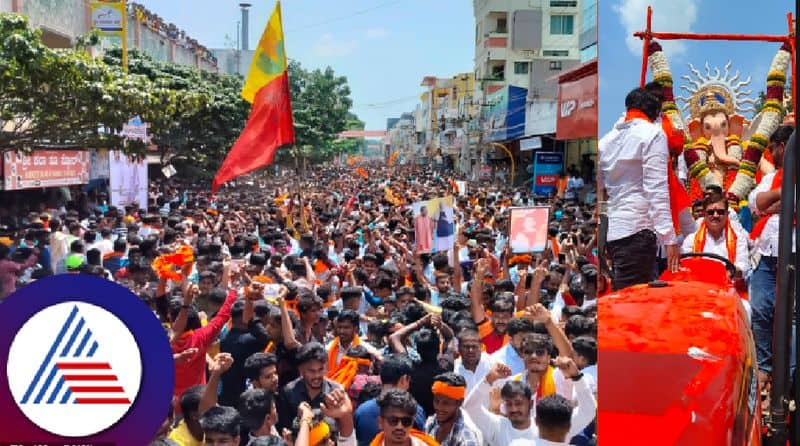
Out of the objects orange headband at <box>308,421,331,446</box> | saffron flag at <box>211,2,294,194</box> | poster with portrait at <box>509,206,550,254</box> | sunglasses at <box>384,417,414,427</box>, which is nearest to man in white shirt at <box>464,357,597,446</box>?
sunglasses at <box>384,417,414,427</box>

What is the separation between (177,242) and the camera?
5977mm

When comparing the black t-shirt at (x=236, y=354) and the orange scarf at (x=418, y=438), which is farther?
the black t-shirt at (x=236, y=354)

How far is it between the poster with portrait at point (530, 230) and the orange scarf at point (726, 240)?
207cm

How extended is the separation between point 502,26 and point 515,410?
64.2 inches

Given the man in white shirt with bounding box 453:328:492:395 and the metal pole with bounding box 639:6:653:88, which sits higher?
the metal pole with bounding box 639:6:653:88

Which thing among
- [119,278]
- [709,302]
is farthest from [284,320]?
[709,302]

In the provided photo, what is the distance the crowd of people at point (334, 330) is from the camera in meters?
3.28

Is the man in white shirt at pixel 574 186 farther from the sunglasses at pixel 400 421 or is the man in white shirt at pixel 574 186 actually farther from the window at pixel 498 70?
the sunglasses at pixel 400 421

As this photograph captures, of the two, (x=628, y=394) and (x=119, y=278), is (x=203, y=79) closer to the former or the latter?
(x=119, y=278)

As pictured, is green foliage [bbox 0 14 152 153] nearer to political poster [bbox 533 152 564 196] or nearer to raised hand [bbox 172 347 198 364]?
raised hand [bbox 172 347 198 364]

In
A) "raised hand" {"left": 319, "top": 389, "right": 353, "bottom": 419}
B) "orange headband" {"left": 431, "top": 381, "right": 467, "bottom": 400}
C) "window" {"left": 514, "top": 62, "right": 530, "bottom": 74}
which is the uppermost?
"window" {"left": 514, "top": 62, "right": 530, "bottom": 74}

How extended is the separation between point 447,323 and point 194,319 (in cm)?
188

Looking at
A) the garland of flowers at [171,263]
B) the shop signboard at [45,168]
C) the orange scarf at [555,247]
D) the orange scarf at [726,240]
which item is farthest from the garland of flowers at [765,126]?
the shop signboard at [45,168]

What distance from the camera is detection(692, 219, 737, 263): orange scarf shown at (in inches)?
166
